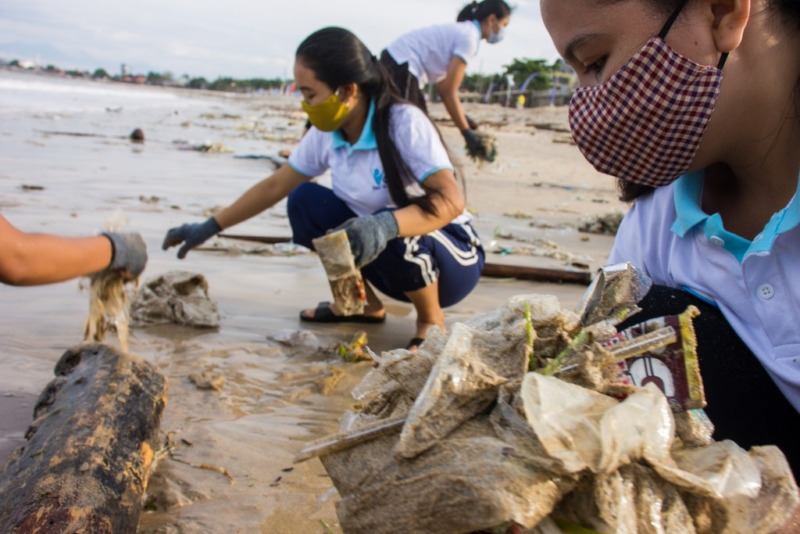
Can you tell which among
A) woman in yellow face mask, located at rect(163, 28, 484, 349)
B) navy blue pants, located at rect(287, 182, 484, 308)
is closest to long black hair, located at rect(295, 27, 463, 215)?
woman in yellow face mask, located at rect(163, 28, 484, 349)

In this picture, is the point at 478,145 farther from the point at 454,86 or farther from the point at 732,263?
the point at 732,263

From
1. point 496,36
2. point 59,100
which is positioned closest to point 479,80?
point 59,100

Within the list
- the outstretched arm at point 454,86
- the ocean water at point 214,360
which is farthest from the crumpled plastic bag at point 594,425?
the outstretched arm at point 454,86

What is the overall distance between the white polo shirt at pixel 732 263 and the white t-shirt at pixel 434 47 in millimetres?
3891

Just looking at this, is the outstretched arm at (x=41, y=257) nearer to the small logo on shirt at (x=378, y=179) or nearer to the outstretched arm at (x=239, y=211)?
the outstretched arm at (x=239, y=211)

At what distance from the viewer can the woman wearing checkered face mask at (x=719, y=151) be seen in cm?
140

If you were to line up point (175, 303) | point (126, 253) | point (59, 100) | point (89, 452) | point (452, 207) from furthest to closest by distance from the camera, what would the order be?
1. point (59, 100)
2. point (175, 303)
3. point (452, 207)
4. point (126, 253)
5. point (89, 452)

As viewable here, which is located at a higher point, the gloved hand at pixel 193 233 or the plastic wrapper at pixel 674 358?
the plastic wrapper at pixel 674 358

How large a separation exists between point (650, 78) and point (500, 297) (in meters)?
2.83

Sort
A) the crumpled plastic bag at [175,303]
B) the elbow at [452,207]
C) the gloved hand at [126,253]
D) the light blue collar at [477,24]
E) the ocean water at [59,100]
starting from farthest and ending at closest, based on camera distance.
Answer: the ocean water at [59,100], the light blue collar at [477,24], the crumpled plastic bag at [175,303], the elbow at [452,207], the gloved hand at [126,253]

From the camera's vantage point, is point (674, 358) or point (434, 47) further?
point (434, 47)

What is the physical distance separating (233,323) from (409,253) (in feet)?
3.23

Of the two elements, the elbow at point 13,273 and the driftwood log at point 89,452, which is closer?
the driftwood log at point 89,452

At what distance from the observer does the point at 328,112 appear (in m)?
3.35
